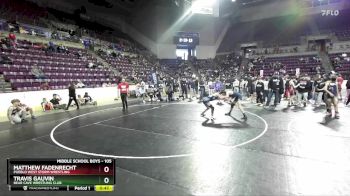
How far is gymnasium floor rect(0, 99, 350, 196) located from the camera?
4844 mm

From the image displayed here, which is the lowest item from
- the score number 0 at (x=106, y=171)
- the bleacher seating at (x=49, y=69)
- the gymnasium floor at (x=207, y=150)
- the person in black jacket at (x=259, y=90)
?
the gymnasium floor at (x=207, y=150)

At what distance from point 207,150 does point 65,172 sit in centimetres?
419

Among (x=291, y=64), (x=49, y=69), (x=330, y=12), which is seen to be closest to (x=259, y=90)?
(x=49, y=69)

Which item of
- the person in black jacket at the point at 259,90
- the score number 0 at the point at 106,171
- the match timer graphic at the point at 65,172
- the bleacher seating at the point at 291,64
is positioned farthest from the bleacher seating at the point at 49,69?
the bleacher seating at the point at 291,64

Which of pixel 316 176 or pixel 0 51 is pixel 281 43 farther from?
pixel 316 176

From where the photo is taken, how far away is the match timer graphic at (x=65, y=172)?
11.7ft

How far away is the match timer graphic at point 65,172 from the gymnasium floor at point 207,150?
114 cm

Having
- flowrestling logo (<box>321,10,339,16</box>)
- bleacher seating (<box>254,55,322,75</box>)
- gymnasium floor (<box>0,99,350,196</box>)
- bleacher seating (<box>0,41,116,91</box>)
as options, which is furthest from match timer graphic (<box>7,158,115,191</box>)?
flowrestling logo (<box>321,10,339,16</box>)

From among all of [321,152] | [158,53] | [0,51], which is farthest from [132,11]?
[321,152]

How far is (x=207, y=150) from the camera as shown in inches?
277

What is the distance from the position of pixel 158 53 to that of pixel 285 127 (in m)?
34.8

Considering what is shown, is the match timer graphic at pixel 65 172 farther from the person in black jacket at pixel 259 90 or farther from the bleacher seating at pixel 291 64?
the bleacher seating at pixel 291 64

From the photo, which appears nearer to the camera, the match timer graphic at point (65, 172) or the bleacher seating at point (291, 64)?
the match timer graphic at point (65, 172)

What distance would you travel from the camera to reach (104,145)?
25.6 ft
